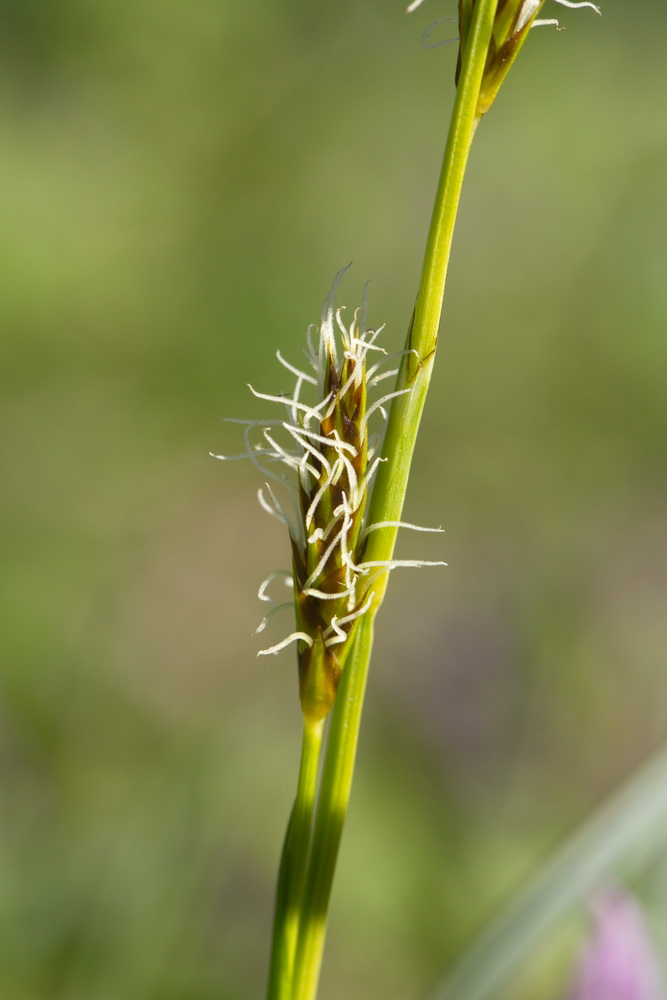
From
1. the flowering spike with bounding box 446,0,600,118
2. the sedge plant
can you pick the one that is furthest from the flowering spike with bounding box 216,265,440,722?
the flowering spike with bounding box 446,0,600,118

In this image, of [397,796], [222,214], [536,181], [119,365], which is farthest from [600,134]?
[397,796]

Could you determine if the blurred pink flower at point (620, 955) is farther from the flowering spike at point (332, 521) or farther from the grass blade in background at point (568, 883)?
the flowering spike at point (332, 521)

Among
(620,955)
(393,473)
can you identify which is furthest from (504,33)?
(620,955)

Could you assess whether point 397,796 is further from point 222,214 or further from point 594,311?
point 222,214

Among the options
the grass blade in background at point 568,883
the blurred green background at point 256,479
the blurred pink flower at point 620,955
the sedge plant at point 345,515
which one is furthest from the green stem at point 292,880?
the blurred green background at point 256,479

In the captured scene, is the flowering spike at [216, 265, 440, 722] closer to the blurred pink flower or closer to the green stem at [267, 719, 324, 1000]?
the green stem at [267, 719, 324, 1000]

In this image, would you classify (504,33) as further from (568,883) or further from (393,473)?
(568,883)

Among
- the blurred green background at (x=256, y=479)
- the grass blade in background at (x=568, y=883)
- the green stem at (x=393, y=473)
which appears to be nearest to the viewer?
the green stem at (x=393, y=473)
